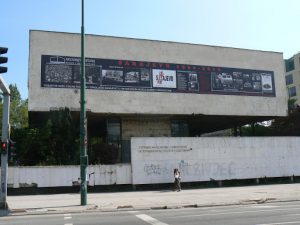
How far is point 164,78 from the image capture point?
36.0 meters

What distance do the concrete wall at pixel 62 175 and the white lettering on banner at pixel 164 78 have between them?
1026 centimetres

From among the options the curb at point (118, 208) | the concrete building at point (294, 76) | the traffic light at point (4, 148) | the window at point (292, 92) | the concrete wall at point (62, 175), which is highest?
the concrete building at point (294, 76)

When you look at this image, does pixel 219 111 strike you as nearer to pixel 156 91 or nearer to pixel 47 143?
pixel 156 91

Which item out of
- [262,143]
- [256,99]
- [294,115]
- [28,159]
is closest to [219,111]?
[256,99]

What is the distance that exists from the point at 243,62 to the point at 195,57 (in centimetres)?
532

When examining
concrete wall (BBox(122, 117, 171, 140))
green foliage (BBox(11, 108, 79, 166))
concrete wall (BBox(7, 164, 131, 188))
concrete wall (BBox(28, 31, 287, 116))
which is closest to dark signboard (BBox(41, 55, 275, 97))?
concrete wall (BBox(28, 31, 287, 116))

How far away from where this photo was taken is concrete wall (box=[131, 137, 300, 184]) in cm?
2811

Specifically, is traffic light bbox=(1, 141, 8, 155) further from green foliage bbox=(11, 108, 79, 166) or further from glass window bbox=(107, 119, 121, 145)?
glass window bbox=(107, 119, 121, 145)

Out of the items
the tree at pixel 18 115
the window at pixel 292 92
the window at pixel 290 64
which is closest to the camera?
the tree at pixel 18 115

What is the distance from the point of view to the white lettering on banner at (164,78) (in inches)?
1404

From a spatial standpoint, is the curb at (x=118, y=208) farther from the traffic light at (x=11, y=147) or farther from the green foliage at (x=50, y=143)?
the green foliage at (x=50, y=143)

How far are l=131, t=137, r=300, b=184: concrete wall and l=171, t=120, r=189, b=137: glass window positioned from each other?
358 inches

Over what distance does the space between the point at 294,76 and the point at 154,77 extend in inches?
1967

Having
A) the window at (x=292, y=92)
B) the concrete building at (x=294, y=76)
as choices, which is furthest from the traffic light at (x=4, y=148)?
the window at (x=292, y=92)
